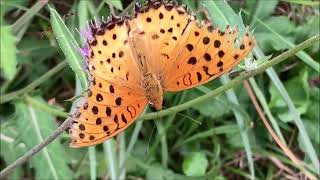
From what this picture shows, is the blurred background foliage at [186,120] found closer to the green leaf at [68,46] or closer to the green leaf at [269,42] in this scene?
the green leaf at [269,42]

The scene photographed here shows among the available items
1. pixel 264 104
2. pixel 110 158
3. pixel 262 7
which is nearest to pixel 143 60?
pixel 110 158

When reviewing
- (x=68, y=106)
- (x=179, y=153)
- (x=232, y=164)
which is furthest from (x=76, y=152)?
(x=232, y=164)

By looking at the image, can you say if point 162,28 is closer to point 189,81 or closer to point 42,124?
point 189,81

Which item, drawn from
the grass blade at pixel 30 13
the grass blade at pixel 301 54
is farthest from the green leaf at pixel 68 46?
the grass blade at pixel 301 54

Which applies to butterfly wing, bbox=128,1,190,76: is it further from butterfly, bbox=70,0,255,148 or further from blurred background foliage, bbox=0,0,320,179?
blurred background foliage, bbox=0,0,320,179

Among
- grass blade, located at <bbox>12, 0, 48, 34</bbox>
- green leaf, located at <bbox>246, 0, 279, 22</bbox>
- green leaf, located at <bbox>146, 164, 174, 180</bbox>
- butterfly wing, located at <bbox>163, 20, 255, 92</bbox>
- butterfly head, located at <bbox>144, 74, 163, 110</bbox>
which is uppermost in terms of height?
grass blade, located at <bbox>12, 0, 48, 34</bbox>

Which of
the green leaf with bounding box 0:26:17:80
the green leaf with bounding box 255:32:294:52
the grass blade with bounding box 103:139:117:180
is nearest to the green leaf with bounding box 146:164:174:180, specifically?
the grass blade with bounding box 103:139:117:180
